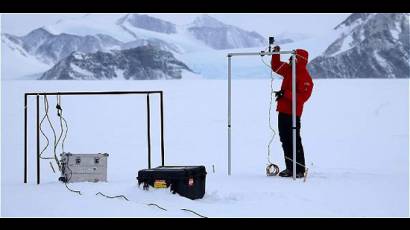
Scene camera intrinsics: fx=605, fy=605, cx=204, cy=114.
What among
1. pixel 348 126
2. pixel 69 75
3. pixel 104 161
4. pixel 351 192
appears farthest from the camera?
pixel 69 75

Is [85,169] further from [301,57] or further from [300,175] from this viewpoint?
[301,57]

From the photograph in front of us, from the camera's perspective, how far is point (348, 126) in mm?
13055

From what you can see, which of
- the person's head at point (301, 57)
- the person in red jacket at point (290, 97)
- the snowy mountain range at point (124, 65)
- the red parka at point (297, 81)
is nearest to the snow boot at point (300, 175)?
the person in red jacket at point (290, 97)

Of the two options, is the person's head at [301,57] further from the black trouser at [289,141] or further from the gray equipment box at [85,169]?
the gray equipment box at [85,169]

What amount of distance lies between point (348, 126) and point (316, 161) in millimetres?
5368

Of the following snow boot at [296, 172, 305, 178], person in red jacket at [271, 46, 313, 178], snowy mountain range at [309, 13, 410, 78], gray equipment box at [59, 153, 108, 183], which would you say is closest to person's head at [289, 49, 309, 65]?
person in red jacket at [271, 46, 313, 178]

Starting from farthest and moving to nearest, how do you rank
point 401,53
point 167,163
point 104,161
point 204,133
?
point 401,53, point 204,133, point 167,163, point 104,161

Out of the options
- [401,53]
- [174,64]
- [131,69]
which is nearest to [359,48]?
[401,53]

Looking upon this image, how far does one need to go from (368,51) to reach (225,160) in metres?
167

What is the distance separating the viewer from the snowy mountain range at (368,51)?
15438 centimetres

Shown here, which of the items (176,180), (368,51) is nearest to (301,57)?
(176,180)

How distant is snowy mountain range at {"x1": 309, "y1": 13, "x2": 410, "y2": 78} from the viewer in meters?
154

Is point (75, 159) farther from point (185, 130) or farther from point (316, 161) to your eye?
point (185, 130)

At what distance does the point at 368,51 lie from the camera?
168000 millimetres
